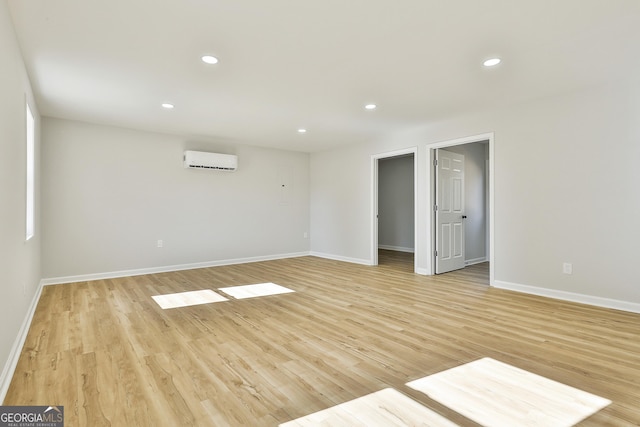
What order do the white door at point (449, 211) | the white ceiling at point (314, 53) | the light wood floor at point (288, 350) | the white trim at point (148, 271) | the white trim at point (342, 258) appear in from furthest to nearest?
the white trim at point (342, 258) → the white door at point (449, 211) → the white trim at point (148, 271) → the white ceiling at point (314, 53) → the light wood floor at point (288, 350)

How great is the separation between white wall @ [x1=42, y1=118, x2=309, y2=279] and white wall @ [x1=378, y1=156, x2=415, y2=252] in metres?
2.77

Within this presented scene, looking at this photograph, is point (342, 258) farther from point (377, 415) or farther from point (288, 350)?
point (377, 415)

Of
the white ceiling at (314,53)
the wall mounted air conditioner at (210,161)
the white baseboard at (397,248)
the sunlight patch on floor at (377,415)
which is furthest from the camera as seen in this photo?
the white baseboard at (397,248)

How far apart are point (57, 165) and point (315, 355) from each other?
4853 mm

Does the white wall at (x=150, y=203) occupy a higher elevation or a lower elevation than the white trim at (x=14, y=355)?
higher

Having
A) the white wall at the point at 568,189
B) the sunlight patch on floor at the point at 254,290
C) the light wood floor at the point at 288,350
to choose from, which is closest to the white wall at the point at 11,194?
the light wood floor at the point at 288,350

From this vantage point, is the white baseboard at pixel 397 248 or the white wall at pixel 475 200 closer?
the white wall at pixel 475 200

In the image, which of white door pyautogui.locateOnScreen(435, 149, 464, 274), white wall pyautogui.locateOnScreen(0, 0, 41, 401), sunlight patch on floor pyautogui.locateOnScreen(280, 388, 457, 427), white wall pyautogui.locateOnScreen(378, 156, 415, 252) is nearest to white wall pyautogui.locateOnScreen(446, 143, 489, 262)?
white door pyautogui.locateOnScreen(435, 149, 464, 274)

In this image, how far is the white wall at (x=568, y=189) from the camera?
3414 millimetres

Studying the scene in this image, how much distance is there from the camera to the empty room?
6.42 ft

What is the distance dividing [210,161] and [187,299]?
2958mm

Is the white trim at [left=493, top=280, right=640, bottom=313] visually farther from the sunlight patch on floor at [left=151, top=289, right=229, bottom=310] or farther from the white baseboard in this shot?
the white baseboard

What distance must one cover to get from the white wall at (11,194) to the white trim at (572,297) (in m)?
4.96

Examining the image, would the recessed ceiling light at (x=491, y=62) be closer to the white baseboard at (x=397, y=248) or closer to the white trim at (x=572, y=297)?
the white trim at (x=572, y=297)
